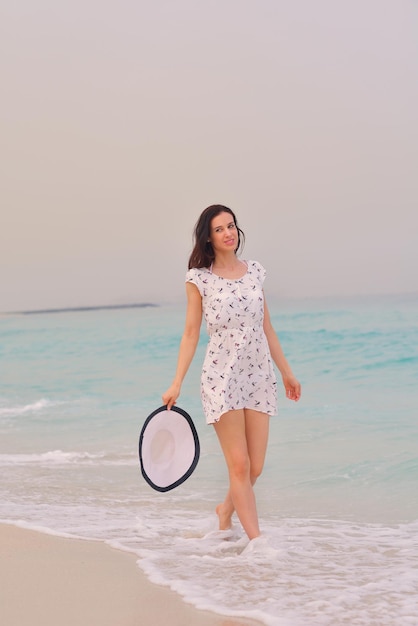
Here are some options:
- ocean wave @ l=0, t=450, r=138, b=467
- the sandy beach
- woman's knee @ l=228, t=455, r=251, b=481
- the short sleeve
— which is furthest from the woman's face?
ocean wave @ l=0, t=450, r=138, b=467

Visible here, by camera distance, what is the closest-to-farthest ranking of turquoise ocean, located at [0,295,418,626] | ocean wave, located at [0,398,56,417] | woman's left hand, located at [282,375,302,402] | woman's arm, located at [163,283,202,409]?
turquoise ocean, located at [0,295,418,626] < woman's arm, located at [163,283,202,409] < woman's left hand, located at [282,375,302,402] < ocean wave, located at [0,398,56,417]

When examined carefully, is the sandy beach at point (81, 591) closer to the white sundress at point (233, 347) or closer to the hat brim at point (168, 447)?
the hat brim at point (168, 447)

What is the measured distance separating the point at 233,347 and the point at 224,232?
346 mm

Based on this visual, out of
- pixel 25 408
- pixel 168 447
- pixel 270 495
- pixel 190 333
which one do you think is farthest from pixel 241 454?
pixel 25 408

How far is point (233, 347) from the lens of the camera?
2.92m

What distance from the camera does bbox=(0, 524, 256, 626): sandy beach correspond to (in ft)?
7.61

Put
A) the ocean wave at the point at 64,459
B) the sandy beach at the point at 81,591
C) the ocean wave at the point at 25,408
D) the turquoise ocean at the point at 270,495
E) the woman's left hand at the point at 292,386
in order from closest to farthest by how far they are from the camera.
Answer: the sandy beach at the point at 81,591 < the turquoise ocean at the point at 270,495 < the woman's left hand at the point at 292,386 < the ocean wave at the point at 64,459 < the ocean wave at the point at 25,408

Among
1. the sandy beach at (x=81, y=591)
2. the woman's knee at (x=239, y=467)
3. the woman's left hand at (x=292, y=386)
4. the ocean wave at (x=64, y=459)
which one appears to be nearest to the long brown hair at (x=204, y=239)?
the woman's left hand at (x=292, y=386)

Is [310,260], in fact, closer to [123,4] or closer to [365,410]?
[123,4]

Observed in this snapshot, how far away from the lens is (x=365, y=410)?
23.1 ft

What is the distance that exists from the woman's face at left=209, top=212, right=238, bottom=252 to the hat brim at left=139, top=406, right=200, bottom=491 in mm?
514

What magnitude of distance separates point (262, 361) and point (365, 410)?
4.22 m

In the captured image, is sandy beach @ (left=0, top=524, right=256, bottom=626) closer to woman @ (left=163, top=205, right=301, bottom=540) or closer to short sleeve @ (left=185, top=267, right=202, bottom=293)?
woman @ (left=163, top=205, right=301, bottom=540)

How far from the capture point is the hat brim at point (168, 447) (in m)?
2.95
